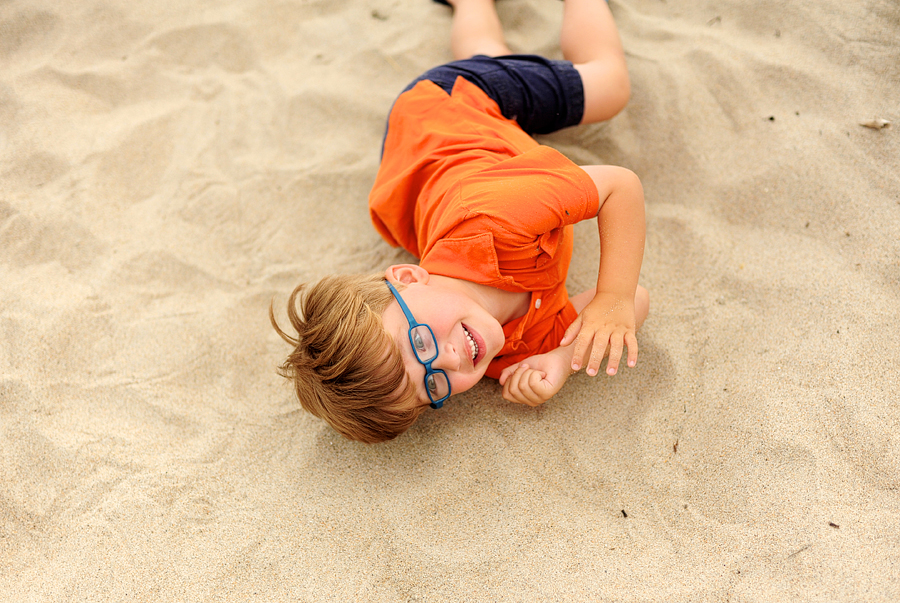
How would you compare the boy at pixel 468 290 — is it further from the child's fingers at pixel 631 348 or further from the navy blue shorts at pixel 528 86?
the navy blue shorts at pixel 528 86

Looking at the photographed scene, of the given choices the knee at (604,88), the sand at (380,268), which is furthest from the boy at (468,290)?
the knee at (604,88)

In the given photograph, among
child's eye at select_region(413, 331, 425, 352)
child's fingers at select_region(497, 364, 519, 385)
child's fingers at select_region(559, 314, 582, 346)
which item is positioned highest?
child's eye at select_region(413, 331, 425, 352)

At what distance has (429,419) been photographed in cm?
193

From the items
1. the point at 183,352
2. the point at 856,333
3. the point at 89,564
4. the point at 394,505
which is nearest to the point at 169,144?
the point at 183,352

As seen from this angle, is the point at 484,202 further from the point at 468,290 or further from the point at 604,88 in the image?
the point at 604,88

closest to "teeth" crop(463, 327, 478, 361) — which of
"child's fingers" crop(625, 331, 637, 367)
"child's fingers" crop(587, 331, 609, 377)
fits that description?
"child's fingers" crop(587, 331, 609, 377)

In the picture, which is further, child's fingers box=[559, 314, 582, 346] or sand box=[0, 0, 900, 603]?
child's fingers box=[559, 314, 582, 346]

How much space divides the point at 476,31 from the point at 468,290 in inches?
57.6

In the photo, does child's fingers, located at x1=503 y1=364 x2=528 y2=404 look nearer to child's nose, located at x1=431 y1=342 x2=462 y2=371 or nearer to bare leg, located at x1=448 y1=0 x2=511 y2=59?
child's nose, located at x1=431 y1=342 x2=462 y2=371

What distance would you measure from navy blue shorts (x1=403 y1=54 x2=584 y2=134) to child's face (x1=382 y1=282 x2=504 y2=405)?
0.95 meters

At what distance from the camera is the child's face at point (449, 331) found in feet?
5.34

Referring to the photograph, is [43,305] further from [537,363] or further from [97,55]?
[537,363]

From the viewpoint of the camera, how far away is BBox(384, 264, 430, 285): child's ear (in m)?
1.75

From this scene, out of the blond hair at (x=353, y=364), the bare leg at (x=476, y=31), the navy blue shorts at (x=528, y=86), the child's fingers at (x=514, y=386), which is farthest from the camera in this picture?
the bare leg at (x=476, y=31)
